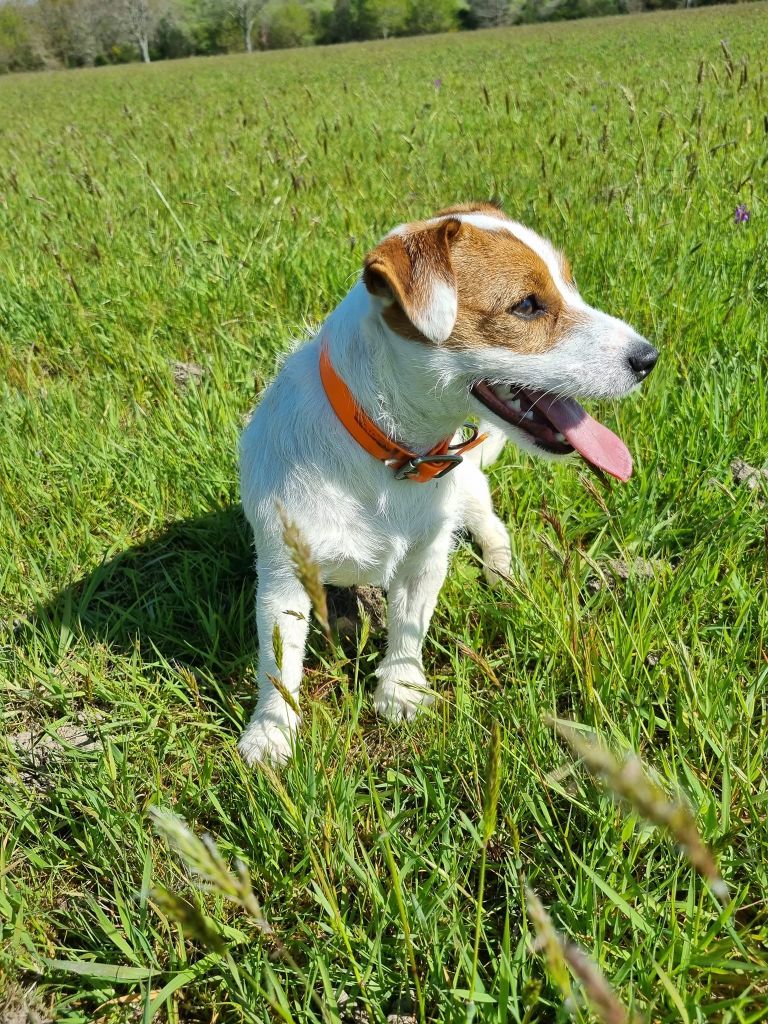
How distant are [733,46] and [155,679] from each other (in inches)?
549

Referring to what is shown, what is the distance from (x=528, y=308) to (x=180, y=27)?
86089mm

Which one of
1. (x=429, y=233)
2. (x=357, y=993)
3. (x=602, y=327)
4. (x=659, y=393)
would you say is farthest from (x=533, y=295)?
(x=357, y=993)

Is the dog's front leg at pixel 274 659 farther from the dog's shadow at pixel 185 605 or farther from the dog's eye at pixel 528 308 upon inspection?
the dog's eye at pixel 528 308

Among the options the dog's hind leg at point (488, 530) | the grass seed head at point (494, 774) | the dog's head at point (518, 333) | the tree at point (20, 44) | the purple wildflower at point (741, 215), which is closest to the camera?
the grass seed head at point (494, 774)

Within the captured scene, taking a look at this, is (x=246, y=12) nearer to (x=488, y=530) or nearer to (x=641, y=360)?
(x=488, y=530)

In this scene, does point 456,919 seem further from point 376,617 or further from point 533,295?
point 533,295

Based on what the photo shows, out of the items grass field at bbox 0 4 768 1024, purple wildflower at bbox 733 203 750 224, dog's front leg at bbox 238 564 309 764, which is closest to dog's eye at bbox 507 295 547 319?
grass field at bbox 0 4 768 1024

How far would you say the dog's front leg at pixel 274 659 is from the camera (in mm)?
2087

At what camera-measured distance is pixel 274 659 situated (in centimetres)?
205

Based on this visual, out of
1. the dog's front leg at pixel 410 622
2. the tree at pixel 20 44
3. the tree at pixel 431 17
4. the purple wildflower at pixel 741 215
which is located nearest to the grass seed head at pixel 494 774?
the dog's front leg at pixel 410 622

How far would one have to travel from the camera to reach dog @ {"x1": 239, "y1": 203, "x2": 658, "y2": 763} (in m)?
1.96

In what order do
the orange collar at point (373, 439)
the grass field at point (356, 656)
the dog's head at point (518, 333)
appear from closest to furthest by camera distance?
the grass field at point (356, 656), the dog's head at point (518, 333), the orange collar at point (373, 439)

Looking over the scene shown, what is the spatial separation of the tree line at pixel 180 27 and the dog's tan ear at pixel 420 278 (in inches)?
2962

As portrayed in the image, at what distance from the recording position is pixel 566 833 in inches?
63.0
